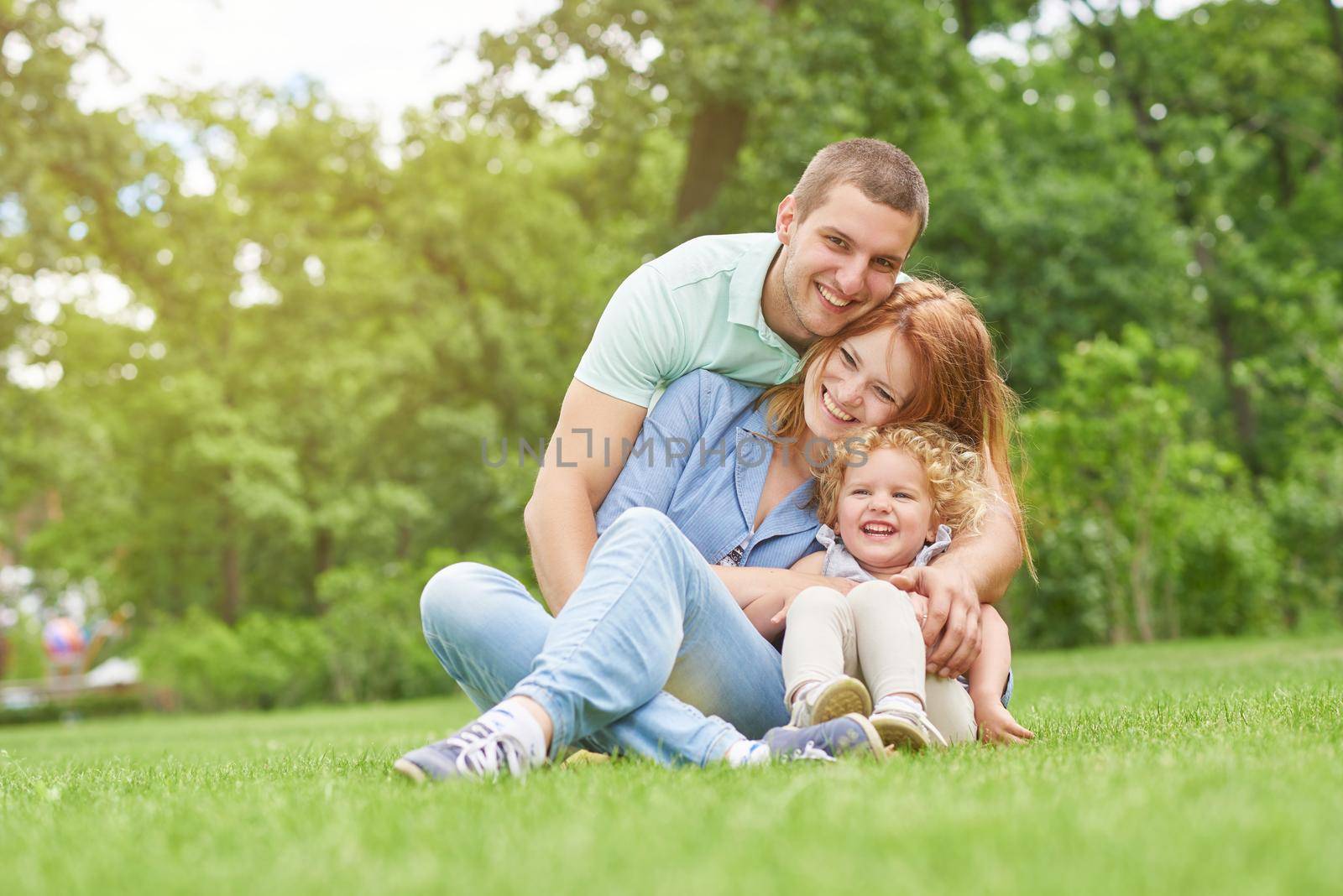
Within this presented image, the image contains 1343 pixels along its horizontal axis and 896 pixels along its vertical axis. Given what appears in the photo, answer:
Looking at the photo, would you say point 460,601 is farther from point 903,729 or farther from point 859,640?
point 903,729

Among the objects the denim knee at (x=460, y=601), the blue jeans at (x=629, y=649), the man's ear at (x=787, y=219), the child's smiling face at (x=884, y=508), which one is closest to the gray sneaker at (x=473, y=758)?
the blue jeans at (x=629, y=649)

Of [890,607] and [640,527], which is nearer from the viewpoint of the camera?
[640,527]

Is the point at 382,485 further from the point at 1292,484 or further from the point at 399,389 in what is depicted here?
the point at 1292,484

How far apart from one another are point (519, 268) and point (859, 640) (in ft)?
73.2

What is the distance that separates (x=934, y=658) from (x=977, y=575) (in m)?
0.31

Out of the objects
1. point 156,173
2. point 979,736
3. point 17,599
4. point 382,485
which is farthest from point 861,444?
point 17,599

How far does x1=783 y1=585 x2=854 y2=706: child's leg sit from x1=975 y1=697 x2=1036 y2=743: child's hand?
16.3 inches

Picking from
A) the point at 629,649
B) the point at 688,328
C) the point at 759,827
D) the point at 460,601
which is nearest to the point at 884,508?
the point at 688,328

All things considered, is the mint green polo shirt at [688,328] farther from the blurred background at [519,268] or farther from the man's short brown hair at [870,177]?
the blurred background at [519,268]

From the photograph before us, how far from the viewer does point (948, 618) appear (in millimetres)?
3266

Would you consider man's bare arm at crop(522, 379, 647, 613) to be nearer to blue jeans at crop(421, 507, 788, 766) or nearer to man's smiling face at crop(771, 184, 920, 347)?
blue jeans at crop(421, 507, 788, 766)

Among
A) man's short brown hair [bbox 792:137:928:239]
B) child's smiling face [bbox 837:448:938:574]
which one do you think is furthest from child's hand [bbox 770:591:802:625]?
man's short brown hair [bbox 792:137:928:239]

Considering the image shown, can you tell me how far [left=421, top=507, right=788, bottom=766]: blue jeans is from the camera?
288 cm

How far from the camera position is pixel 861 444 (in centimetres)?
367
